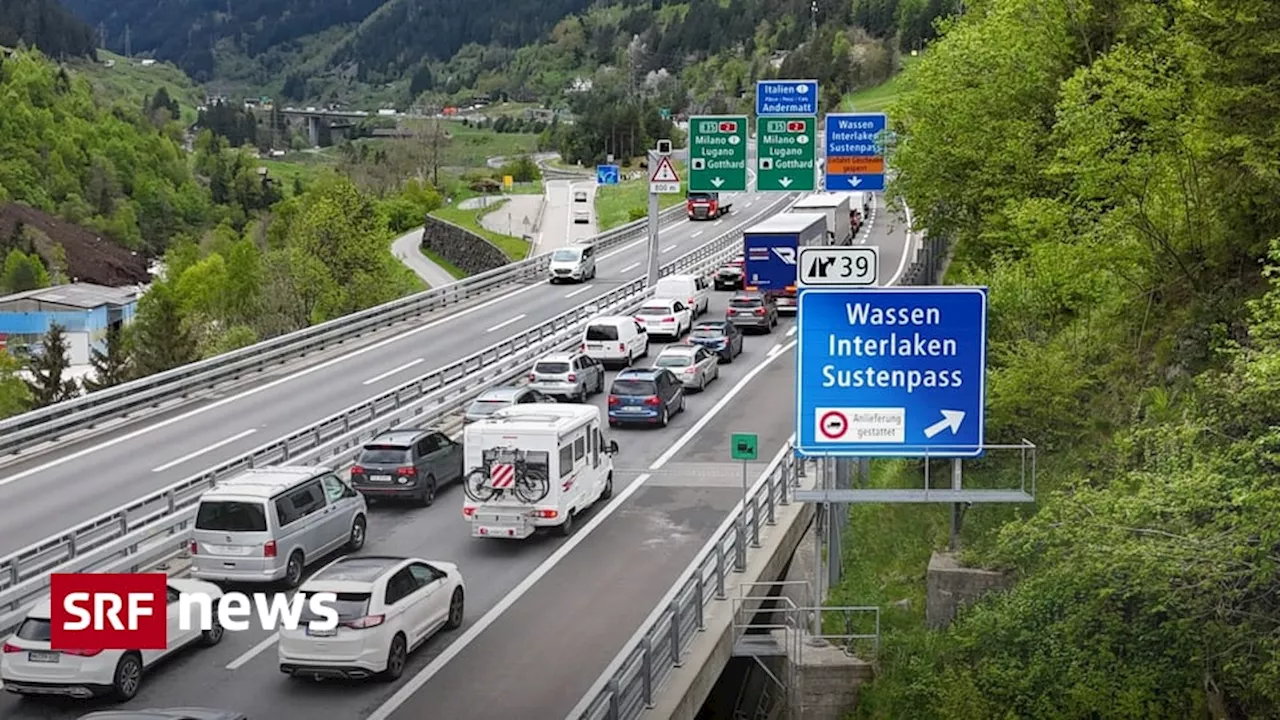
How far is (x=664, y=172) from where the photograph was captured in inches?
2076

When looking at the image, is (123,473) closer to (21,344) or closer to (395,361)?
(395,361)

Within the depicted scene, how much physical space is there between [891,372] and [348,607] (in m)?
7.53

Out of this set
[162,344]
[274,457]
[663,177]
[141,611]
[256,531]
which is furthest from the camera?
[162,344]

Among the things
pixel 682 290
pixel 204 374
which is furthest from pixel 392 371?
pixel 682 290

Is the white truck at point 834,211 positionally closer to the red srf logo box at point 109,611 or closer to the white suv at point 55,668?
the red srf logo box at point 109,611

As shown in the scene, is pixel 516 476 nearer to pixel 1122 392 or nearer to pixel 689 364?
pixel 1122 392

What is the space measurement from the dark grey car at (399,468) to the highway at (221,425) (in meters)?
4.44

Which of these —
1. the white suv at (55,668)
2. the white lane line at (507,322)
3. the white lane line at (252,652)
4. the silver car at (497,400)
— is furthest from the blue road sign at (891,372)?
the white lane line at (507,322)

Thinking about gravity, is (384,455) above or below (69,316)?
above

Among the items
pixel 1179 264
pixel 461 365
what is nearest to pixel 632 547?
pixel 1179 264

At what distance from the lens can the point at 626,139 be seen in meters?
158

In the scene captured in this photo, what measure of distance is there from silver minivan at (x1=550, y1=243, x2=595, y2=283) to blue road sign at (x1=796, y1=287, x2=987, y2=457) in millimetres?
46448

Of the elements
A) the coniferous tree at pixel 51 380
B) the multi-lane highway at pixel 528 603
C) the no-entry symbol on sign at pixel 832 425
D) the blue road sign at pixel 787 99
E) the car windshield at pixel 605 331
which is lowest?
the coniferous tree at pixel 51 380

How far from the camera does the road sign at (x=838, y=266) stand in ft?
65.5
